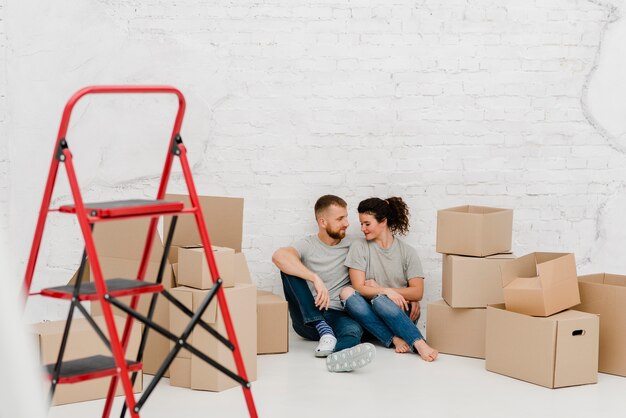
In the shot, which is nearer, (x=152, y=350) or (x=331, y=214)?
(x=152, y=350)

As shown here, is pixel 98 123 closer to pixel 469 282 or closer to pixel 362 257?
pixel 362 257

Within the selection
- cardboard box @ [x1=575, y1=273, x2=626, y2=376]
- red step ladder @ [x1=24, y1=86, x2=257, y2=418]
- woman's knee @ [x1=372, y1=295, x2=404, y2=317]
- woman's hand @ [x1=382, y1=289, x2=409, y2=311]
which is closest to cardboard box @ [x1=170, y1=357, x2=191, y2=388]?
red step ladder @ [x1=24, y1=86, x2=257, y2=418]

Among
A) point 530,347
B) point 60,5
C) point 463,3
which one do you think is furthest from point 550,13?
point 60,5

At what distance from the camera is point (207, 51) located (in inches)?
167

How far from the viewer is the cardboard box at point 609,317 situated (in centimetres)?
352

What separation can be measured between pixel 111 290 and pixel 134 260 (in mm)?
1373

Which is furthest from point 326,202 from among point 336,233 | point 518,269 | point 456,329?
point 518,269

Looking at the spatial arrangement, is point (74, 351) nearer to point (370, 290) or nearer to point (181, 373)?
point (181, 373)

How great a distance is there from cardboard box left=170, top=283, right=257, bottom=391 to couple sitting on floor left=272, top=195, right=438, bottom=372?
65 cm

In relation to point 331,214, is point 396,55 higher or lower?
higher

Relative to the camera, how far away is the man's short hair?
13.6 feet

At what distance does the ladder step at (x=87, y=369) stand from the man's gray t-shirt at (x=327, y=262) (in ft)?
6.53

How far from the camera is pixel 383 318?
3.98 m

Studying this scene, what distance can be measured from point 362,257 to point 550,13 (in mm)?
1690
